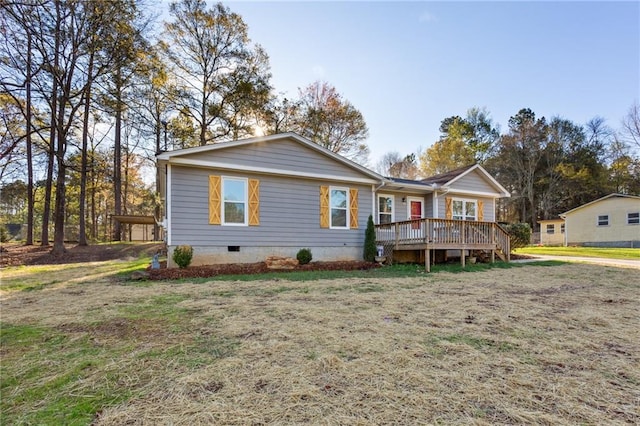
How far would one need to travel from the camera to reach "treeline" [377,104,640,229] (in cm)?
3133

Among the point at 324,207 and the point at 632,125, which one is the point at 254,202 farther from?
the point at 632,125

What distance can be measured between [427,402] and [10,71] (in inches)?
617

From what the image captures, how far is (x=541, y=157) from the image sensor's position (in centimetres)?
3366

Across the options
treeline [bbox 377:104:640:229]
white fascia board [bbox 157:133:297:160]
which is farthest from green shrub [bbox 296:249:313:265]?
treeline [bbox 377:104:640:229]

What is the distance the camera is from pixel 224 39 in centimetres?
1938

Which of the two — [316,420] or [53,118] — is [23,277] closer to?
[53,118]

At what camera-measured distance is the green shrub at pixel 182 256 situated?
8.78m

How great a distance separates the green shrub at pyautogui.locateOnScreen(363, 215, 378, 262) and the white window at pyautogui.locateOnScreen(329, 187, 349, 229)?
860 millimetres

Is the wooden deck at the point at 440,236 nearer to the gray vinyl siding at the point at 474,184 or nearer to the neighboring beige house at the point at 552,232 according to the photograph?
the gray vinyl siding at the point at 474,184

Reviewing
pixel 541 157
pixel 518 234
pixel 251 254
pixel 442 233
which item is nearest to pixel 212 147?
pixel 251 254

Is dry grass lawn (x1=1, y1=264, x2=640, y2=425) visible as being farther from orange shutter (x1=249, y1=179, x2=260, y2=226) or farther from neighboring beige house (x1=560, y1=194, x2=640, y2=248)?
neighboring beige house (x1=560, y1=194, x2=640, y2=248)

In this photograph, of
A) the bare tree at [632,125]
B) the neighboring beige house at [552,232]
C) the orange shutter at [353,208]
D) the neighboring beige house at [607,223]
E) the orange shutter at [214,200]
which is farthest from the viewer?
the neighboring beige house at [552,232]

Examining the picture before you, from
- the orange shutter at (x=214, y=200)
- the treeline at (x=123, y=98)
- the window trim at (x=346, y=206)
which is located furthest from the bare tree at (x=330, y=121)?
the orange shutter at (x=214, y=200)

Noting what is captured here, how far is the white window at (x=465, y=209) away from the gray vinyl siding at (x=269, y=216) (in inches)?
191
